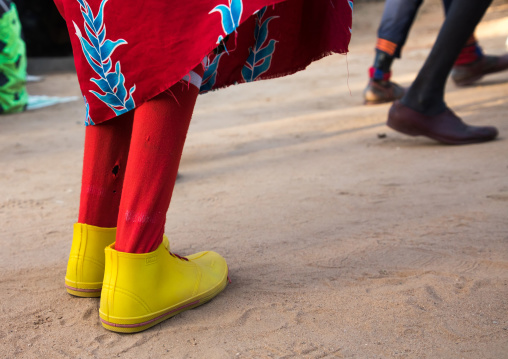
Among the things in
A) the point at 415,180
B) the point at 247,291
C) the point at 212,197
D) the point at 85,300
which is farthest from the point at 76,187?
the point at 415,180

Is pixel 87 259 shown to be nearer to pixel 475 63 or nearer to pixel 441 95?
pixel 441 95

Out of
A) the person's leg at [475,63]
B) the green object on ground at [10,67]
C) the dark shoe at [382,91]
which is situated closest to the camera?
the dark shoe at [382,91]

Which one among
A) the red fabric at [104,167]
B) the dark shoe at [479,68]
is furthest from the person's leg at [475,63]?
the red fabric at [104,167]

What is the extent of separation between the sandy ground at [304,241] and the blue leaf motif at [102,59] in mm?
495

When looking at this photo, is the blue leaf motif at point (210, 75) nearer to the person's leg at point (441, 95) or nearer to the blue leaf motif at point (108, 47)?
the blue leaf motif at point (108, 47)

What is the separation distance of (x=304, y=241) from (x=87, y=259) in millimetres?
631

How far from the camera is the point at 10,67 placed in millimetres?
4059

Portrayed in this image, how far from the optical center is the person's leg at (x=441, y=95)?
238 centimetres

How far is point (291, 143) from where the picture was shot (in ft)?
9.52

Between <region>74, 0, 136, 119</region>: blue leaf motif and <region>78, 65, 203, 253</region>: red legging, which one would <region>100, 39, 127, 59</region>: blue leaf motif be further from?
<region>78, 65, 203, 253</region>: red legging

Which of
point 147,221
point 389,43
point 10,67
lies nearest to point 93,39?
point 147,221

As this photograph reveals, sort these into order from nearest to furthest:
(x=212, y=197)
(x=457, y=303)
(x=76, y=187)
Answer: (x=457, y=303) → (x=212, y=197) → (x=76, y=187)

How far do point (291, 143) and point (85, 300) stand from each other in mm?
1743

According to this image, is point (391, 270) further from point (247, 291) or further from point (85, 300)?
point (85, 300)
